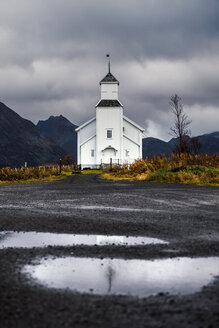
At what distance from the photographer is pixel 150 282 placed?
4172mm

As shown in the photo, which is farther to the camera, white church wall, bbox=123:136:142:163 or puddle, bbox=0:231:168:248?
white church wall, bbox=123:136:142:163

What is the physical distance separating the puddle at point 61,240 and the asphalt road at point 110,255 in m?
0.32

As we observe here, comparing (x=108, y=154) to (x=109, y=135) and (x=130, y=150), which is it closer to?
(x=109, y=135)

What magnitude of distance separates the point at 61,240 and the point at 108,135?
54727 millimetres

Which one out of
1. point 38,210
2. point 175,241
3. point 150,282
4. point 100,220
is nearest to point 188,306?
point 150,282

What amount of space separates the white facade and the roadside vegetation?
84.6ft

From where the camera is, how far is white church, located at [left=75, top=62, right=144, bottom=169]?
199ft

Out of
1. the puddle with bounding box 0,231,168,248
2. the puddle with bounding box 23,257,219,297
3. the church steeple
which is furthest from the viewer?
the church steeple

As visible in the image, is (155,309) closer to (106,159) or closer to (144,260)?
(144,260)

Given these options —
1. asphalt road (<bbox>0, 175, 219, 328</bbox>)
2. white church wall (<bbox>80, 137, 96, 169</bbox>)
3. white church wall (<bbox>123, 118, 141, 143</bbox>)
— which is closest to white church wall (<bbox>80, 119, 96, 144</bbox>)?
white church wall (<bbox>80, 137, 96, 169</bbox>)

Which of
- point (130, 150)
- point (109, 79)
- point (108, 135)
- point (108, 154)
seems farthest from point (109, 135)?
point (109, 79)

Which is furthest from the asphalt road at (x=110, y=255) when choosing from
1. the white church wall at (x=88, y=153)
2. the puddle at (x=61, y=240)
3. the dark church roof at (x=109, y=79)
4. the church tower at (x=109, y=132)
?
the dark church roof at (x=109, y=79)

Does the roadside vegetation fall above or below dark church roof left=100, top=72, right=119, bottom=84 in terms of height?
below

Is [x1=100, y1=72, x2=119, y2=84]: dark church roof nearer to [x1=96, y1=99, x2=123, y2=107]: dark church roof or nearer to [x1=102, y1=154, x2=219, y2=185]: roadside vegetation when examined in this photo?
[x1=96, y1=99, x2=123, y2=107]: dark church roof
